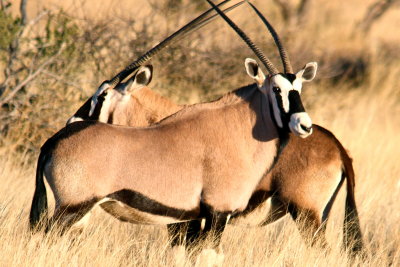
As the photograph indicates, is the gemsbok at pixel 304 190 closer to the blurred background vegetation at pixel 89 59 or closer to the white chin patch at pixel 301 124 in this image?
the white chin patch at pixel 301 124

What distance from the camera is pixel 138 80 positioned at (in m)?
6.24

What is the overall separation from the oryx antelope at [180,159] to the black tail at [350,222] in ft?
2.33

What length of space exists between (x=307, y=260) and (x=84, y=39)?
5121 millimetres

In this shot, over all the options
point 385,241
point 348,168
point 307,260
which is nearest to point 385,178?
point 385,241

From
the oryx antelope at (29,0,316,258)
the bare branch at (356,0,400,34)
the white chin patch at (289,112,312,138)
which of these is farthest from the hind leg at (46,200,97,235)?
the bare branch at (356,0,400,34)

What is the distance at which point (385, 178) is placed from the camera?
896cm

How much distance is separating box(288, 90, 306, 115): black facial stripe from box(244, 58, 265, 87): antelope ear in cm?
29

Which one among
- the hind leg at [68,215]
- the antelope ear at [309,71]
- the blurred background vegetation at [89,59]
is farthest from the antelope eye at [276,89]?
the blurred background vegetation at [89,59]

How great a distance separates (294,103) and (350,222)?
115cm

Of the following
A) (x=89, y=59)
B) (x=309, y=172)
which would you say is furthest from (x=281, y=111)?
(x=89, y=59)

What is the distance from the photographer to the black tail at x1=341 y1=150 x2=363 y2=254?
5.49 m

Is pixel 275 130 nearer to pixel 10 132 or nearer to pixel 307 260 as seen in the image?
pixel 307 260

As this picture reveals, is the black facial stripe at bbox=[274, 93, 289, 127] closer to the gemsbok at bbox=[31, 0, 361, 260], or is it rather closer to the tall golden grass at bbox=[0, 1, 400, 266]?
the gemsbok at bbox=[31, 0, 361, 260]

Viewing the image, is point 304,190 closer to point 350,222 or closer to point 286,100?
point 350,222
